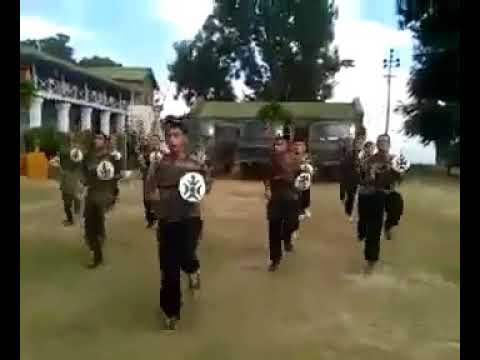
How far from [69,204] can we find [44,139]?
0.86 ft

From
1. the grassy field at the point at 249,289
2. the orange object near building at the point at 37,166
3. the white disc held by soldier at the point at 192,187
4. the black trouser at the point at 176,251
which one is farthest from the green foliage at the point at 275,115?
the orange object near building at the point at 37,166

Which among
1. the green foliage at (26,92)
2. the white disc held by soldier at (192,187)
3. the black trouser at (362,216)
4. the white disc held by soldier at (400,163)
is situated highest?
the green foliage at (26,92)

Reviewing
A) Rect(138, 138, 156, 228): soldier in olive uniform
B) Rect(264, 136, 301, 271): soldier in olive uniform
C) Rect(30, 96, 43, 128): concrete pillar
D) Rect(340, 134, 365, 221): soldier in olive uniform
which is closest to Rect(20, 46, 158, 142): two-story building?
Rect(30, 96, 43, 128): concrete pillar

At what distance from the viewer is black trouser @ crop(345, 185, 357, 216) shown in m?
3.00

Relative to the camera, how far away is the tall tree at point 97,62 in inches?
118

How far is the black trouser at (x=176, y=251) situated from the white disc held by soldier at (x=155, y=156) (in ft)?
0.74

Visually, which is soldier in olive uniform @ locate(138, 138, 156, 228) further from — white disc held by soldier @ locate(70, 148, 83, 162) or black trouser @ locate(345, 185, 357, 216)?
black trouser @ locate(345, 185, 357, 216)

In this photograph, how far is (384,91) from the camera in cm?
305

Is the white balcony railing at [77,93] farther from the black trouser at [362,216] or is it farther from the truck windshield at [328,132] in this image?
the black trouser at [362,216]

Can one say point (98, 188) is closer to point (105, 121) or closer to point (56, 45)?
point (105, 121)

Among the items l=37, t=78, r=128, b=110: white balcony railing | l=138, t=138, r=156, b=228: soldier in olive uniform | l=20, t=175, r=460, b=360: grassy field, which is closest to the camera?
l=20, t=175, r=460, b=360: grassy field

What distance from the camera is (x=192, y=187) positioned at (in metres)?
2.85

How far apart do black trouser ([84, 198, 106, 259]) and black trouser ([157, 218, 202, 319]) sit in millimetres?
248
